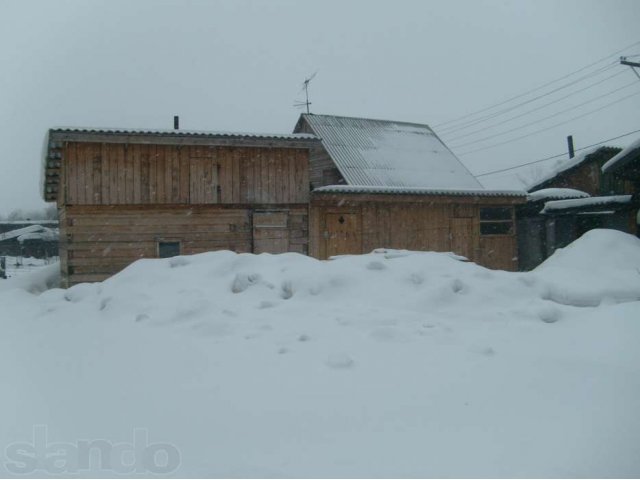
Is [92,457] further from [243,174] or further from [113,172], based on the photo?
[243,174]

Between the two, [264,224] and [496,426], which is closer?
[496,426]

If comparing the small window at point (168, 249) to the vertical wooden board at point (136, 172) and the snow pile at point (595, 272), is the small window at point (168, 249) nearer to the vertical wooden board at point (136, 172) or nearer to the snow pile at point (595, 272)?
the vertical wooden board at point (136, 172)

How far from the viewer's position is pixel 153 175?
1334 centimetres

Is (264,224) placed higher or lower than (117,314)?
higher

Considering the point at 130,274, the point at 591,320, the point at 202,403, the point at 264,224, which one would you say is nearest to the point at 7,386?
the point at 202,403

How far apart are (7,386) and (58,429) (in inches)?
50.0

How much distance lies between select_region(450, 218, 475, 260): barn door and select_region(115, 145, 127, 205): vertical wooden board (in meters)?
10.3

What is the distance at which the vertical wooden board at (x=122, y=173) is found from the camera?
13055 mm

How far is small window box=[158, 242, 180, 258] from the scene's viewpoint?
13.4 metres

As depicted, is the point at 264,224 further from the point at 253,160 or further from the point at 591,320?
the point at 591,320

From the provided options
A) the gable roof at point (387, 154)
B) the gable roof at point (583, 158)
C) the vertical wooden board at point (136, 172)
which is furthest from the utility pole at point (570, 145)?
the vertical wooden board at point (136, 172)

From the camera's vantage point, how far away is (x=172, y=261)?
7.98 meters

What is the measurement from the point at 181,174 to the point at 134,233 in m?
2.02

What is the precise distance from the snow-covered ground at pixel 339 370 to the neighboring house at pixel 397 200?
7634mm
